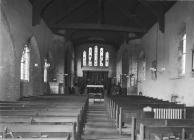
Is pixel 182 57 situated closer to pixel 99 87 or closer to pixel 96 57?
pixel 99 87

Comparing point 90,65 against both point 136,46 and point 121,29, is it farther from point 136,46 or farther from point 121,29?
point 121,29

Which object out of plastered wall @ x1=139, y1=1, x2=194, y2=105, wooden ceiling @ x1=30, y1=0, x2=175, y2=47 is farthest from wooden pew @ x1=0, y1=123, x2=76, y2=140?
wooden ceiling @ x1=30, y1=0, x2=175, y2=47

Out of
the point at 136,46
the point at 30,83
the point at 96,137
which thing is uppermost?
the point at 136,46

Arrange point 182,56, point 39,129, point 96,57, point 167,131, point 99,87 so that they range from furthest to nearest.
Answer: point 96,57, point 99,87, point 182,56, point 167,131, point 39,129

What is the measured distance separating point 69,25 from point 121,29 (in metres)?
3.53

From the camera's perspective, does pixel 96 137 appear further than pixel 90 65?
No

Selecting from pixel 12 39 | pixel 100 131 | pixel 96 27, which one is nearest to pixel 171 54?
pixel 96 27

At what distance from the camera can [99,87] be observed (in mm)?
27359

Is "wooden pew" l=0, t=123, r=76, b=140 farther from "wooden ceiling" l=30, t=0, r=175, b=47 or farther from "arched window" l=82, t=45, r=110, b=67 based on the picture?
"arched window" l=82, t=45, r=110, b=67

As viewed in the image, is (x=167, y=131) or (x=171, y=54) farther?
(x=171, y=54)

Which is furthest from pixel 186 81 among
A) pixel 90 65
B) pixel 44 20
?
pixel 90 65

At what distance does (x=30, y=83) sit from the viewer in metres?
15.5

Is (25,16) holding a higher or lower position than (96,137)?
higher

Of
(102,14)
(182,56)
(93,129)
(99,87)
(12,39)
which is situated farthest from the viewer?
(99,87)
